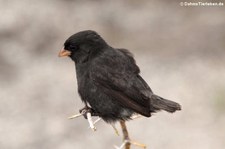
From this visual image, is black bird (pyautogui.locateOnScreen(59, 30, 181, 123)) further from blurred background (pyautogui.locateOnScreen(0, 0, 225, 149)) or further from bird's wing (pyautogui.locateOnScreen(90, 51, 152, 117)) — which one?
blurred background (pyautogui.locateOnScreen(0, 0, 225, 149))

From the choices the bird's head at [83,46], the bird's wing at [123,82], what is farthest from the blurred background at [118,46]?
the bird's wing at [123,82]

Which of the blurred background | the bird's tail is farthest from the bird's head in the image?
the blurred background

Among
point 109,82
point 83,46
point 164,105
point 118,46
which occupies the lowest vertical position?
point 118,46

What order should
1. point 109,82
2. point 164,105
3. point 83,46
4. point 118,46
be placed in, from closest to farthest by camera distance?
point 164,105 < point 109,82 < point 83,46 < point 118,46

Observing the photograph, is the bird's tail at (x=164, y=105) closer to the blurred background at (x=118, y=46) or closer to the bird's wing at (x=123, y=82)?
the bird's wing at (x=123, y=82)

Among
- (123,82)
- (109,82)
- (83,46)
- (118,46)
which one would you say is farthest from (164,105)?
(118,46)

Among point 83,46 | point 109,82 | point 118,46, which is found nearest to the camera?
point 109,82

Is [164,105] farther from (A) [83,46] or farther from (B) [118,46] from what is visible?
(B) [118,46]

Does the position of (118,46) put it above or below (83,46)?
below
